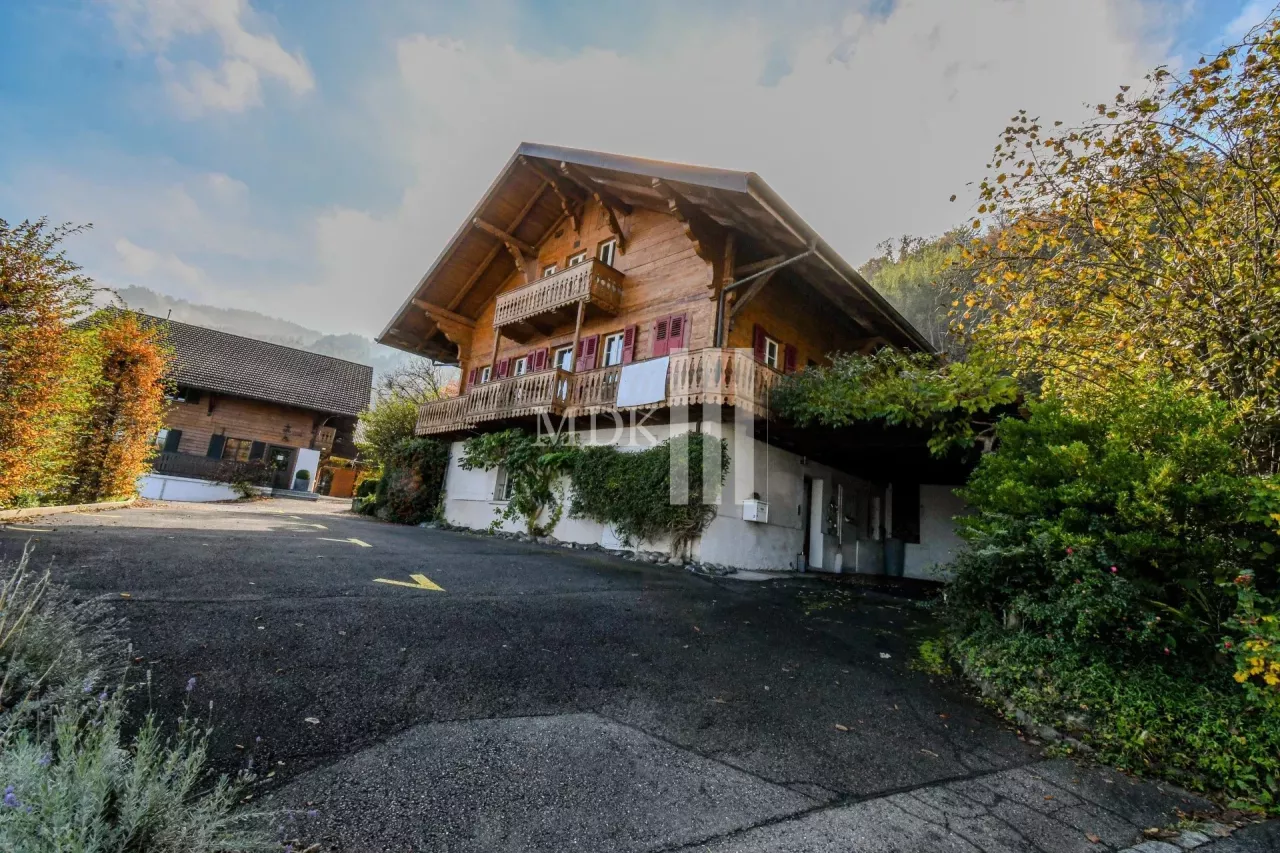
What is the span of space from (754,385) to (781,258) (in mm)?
2914

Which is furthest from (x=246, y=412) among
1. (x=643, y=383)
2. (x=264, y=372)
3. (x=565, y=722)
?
(x=565, y=722)

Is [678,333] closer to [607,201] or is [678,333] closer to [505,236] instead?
[607,201]

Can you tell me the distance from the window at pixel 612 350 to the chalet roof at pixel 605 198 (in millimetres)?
3456

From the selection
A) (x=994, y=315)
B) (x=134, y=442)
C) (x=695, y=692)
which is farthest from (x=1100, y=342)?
(x=134, y=442)

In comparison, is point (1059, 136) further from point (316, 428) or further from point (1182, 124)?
point (316, 428)

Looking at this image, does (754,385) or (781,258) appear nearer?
(754,385)

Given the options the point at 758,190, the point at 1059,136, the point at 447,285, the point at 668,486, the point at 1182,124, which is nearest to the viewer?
the point at 1182,124

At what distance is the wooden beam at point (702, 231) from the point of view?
38.7 ft

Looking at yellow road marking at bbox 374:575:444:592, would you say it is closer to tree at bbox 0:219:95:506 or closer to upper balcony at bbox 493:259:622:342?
tree at bbox 0:219:95:506

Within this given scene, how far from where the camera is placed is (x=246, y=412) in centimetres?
2630

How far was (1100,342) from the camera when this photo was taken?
6973 mm

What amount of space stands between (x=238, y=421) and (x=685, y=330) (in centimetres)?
2423

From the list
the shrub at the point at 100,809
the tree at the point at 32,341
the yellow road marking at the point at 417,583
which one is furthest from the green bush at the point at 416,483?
the shrub at the point at 100,809

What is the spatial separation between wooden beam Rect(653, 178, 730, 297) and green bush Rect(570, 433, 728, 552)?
3.79m
